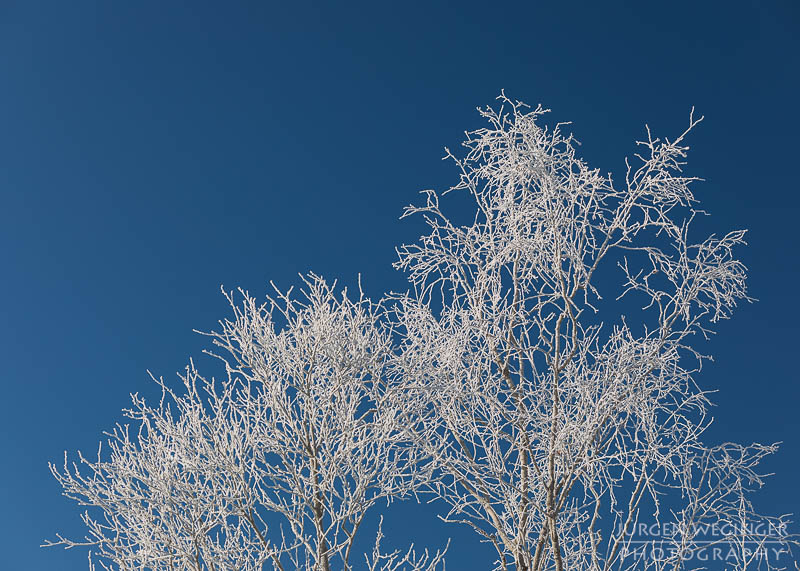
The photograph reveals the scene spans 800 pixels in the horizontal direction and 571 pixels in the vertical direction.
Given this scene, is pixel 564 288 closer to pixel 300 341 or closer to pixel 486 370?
pixel 486 370

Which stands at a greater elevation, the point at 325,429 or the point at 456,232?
the point at 456,232

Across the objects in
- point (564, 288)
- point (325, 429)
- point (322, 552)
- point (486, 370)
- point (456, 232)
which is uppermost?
point (456, 232)

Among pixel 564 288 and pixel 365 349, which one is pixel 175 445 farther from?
pixel 564 288

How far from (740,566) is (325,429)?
389 centimetres

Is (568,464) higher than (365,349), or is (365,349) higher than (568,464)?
(365,349)

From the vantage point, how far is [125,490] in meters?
5.82

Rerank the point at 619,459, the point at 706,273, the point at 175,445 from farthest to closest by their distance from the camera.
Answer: the point at 175,445 < the point at 706,273 < the point at 619,459

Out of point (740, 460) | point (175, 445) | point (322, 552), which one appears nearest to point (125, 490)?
point (175, 445)

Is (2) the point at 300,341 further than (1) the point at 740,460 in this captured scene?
→ Yes

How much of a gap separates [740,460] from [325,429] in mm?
3381

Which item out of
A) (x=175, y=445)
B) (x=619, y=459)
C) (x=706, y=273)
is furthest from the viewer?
(x=175, y=445)

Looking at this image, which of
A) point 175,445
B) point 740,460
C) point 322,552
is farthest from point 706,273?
point 175,445

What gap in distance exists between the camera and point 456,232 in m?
5.89

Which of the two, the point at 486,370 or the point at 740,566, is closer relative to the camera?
the point at 486,370
